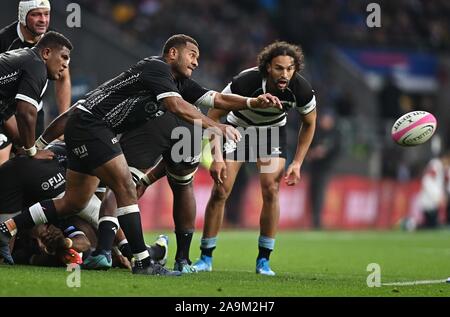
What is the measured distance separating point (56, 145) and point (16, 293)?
366cm

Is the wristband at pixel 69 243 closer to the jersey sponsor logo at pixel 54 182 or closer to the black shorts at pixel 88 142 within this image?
Answer: the jersey sponsor logo at pixel 54 182

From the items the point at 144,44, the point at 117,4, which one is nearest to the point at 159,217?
the point at 144,44

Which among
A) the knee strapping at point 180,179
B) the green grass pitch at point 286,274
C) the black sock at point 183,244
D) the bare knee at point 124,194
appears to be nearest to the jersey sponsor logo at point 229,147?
the knee strapping at point 180,179

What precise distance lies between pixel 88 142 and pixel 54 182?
1.45 metres

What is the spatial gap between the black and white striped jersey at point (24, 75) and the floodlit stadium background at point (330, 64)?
6699 millimetres

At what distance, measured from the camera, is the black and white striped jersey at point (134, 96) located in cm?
877

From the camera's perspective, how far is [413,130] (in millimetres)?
10055

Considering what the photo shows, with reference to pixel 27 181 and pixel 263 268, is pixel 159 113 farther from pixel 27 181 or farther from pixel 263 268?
pixel 263 268

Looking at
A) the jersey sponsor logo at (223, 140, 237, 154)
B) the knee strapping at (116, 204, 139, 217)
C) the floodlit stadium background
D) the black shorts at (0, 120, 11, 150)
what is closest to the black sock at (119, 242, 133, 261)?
the knee strapping at (116, 204, 139, 217)

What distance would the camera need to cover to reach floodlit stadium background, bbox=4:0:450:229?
21938 mm

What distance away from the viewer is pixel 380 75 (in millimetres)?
29375

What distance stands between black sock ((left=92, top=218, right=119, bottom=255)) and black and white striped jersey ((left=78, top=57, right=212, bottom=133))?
934 mm

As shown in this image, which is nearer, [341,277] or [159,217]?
[341,277]

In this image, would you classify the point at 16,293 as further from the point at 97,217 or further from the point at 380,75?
the point at 380,75
